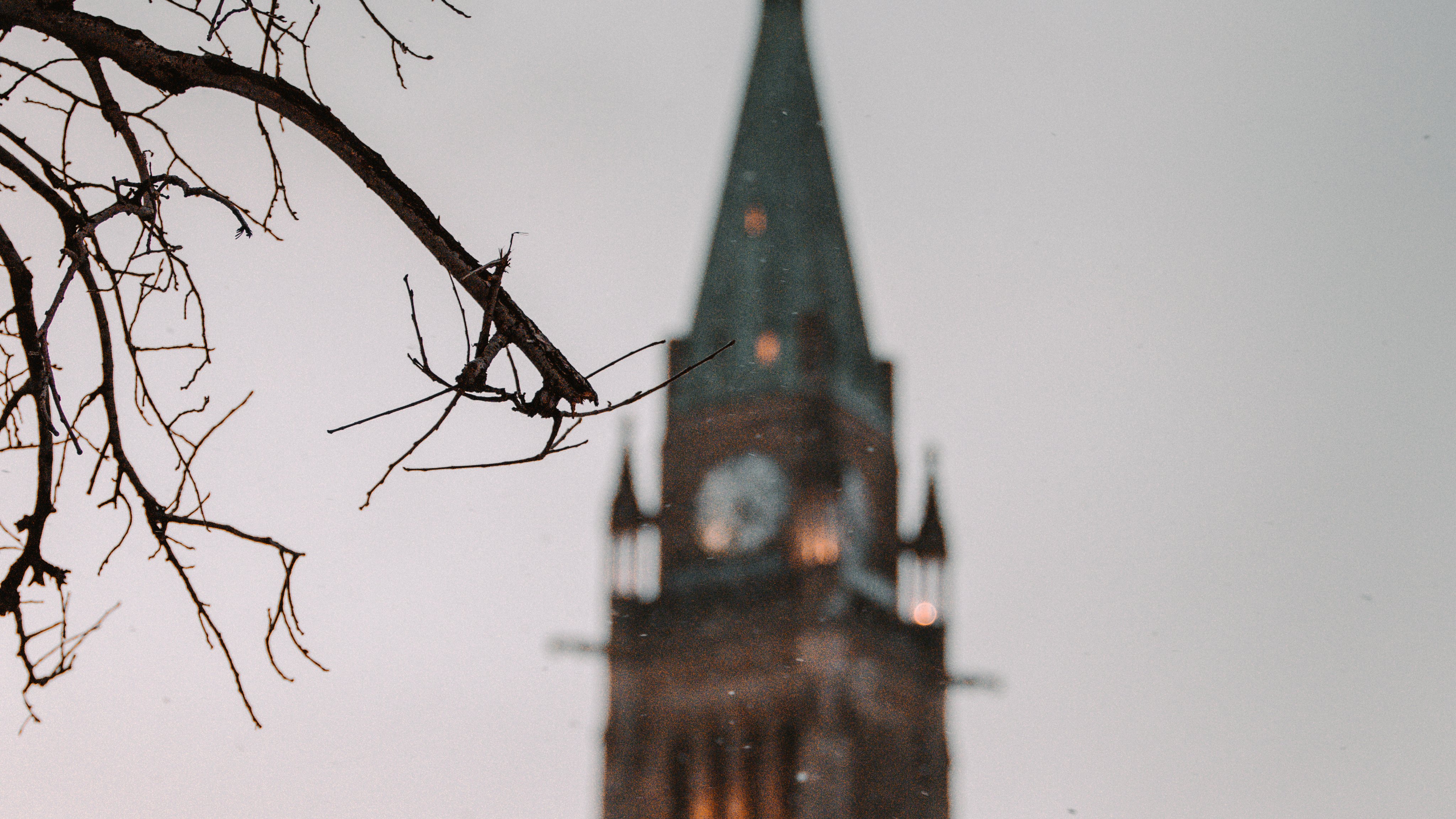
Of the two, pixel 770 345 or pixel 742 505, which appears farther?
pixel 770 345

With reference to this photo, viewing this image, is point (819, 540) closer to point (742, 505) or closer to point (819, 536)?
point (819, 536)

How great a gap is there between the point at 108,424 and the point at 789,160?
30550 mm

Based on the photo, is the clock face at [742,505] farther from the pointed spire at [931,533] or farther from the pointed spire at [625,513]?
the pointed spire at [931,533]

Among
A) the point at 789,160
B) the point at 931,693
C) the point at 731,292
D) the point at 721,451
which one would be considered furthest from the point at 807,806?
the point at 789,160

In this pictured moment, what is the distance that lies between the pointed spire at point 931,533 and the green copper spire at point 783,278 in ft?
5.69

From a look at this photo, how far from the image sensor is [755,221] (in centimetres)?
3319

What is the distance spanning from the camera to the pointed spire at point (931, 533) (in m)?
32.2

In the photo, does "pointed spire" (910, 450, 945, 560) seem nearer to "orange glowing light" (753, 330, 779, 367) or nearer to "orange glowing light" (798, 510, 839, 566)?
"orange glowing light" (798, 510, 839, 566)

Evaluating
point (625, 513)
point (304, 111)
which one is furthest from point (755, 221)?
point (304, 111)

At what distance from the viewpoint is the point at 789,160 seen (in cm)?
3344

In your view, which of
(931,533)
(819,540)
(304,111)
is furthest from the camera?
(931,533)

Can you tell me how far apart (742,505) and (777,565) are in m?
1.68

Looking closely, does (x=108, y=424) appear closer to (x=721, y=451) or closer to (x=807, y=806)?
(x=807, y=806)

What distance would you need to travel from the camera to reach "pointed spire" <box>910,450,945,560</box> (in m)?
32.2
